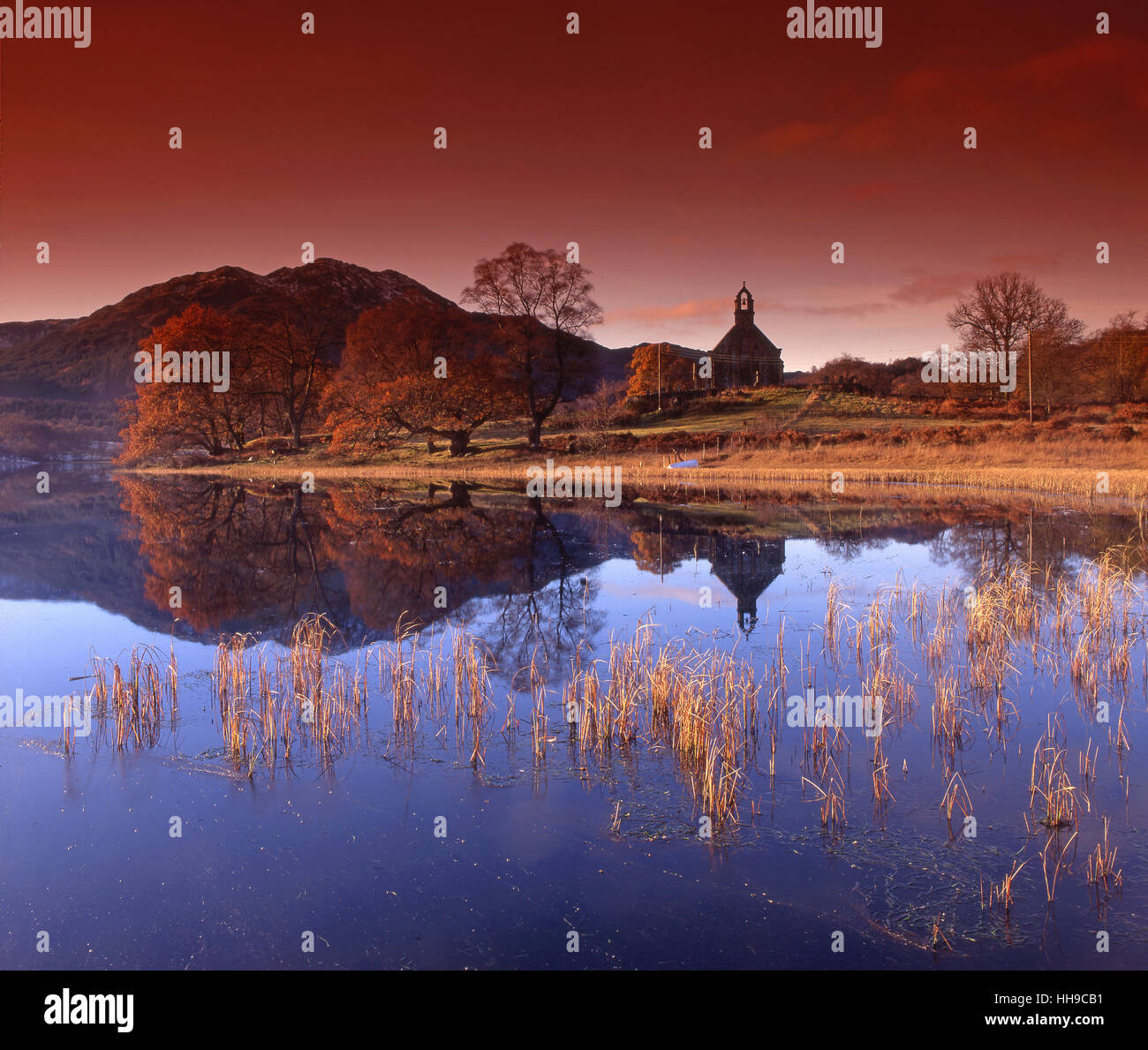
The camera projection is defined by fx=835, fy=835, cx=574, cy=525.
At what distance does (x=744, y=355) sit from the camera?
111500 millimetres

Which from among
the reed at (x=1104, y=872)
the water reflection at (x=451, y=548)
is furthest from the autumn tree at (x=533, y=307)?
the reed at (x=1104, y=872)

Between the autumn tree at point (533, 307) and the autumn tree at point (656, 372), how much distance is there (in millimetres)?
33675

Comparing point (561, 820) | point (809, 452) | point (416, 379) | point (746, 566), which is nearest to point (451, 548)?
point (746, 566)

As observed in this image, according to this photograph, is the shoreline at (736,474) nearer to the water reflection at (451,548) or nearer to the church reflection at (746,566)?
the water reflection at (451,548)

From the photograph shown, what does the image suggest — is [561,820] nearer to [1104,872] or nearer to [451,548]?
[1104,872]

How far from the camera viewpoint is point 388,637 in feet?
48.5

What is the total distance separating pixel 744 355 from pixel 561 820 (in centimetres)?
10936

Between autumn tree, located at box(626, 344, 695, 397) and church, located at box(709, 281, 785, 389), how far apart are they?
11.6 m

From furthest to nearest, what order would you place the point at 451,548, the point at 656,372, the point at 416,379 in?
the point at 656,372
the point at 416,379
the point at 451,548

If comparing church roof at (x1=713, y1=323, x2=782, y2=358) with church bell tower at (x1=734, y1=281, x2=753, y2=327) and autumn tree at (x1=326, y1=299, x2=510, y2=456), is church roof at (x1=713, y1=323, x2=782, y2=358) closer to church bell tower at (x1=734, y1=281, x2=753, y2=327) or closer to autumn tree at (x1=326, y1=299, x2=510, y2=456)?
church bell tower at (x1=734, y1=281, x2=753, y2=327)

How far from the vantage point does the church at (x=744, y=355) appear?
11056 cm

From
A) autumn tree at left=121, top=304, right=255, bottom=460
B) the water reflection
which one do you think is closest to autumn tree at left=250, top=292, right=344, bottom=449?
autumn tree at left=121, top=304, right=255, bottom=460
